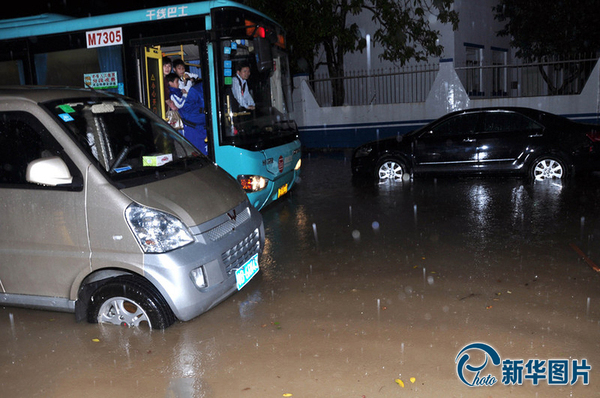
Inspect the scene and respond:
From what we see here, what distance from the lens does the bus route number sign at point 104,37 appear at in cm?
806

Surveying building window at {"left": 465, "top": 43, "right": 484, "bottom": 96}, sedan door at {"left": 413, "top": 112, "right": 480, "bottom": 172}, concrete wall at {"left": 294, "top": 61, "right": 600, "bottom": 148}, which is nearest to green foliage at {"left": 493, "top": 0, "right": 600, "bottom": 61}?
building window at {"left": 465, "top": 43, "right": 484, "bottom": 96}

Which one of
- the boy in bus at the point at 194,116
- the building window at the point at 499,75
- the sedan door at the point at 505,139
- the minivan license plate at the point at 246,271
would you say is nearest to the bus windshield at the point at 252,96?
the boy in bus at the point at 194,116

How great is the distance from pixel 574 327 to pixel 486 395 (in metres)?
1.33

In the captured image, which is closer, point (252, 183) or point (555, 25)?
point (252, 183)

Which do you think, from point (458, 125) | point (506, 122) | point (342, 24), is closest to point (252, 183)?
point (458, 125)

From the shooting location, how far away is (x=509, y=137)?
10477mm

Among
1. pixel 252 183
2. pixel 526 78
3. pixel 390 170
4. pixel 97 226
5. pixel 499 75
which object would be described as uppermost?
pixel 499 75

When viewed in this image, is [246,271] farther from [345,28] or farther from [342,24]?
[342,24]

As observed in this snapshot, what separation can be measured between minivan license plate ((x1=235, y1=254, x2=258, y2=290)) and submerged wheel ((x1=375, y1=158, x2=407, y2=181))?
263 inches

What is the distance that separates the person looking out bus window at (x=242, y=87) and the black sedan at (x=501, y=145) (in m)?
4.11

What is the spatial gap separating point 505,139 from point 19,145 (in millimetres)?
8655

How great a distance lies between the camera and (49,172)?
4.15 meters

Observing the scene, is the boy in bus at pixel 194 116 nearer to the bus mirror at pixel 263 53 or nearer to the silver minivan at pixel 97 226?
the bus mirror at pixel 263 53

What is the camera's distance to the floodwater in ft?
12.1
